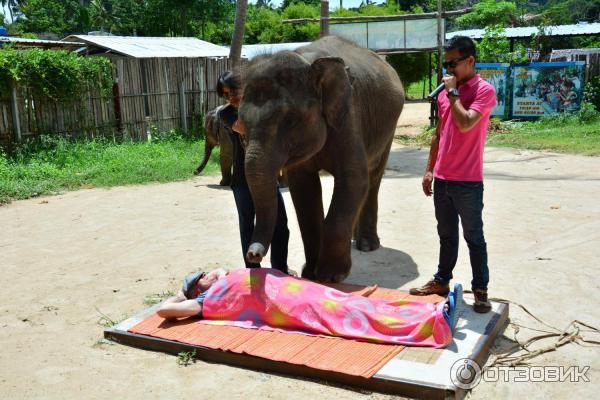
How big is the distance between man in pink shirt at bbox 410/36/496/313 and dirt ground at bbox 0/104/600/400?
2.22ft

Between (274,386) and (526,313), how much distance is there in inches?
82.7

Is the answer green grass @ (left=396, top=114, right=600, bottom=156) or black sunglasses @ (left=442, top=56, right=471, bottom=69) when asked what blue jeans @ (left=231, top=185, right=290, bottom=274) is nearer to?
black sunglasses @ (left=442, top=56, right=471, bottom=69)

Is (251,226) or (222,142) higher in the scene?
(222,142)

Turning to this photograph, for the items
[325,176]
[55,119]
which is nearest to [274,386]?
[325,176]

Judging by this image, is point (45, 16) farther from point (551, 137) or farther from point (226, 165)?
point (226, 165)

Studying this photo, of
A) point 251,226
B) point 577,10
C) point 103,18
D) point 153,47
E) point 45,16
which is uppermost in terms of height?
point 45,16

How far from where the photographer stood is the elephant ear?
488cm

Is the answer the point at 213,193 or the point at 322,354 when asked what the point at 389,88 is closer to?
the point at 322,354

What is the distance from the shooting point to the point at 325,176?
11.5m

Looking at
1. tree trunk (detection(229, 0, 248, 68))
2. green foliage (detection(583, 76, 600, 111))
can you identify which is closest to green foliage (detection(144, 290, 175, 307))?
tree trunk (detection(229, 0, 248, 68))

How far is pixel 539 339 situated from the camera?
428 centimetres

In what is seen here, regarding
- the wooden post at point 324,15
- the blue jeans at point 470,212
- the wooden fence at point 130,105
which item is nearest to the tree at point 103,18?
the wooden fence at point 130,105

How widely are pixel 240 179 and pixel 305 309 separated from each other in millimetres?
1381

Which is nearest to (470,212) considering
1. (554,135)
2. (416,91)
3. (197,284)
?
(197,284)
